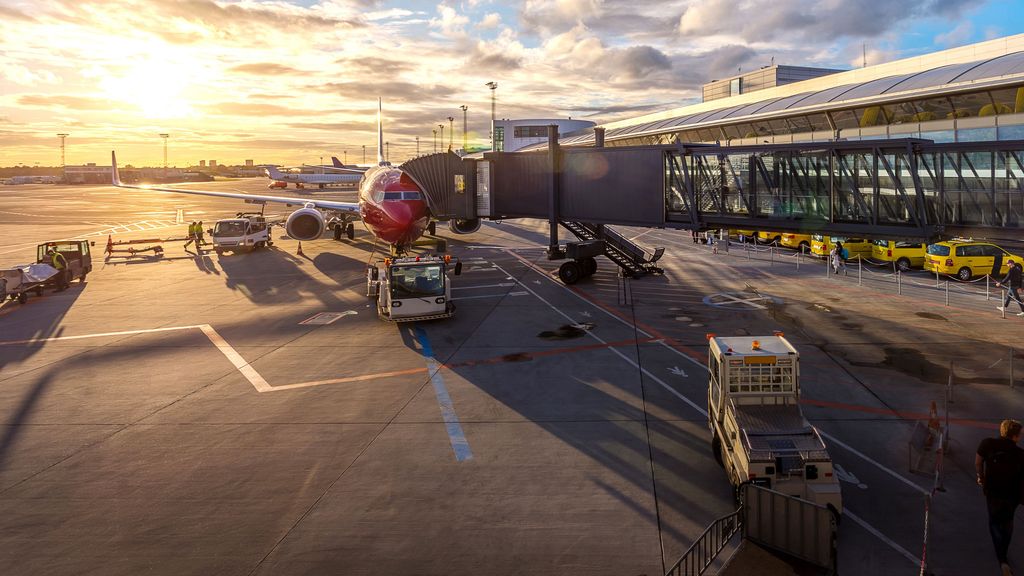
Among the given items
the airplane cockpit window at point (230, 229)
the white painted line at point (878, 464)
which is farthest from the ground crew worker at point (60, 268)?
the white painted line at point (878, 464)

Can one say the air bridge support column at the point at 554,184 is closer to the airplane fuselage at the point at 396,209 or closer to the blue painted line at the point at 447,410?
the airplane fuselage at the point at 396,209

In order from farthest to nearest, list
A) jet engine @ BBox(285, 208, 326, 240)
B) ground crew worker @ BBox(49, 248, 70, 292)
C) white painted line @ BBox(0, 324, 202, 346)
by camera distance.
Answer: jet engine @ BBox(285, 208, 326, 240), ground crew worker @ BBox(49, 248, 70, 292), white painted line @ BBox(0, 324, 202, 346)

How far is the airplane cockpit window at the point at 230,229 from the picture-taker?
5009cm

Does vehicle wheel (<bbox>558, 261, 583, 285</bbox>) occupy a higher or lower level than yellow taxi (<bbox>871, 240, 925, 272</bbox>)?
lower

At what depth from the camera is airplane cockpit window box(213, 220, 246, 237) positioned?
50.1 meters

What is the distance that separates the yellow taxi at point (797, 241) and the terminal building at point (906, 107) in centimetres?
765

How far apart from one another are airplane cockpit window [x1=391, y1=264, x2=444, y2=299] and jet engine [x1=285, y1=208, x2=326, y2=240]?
24.4m

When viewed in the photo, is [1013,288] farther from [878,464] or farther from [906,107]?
[878,464]

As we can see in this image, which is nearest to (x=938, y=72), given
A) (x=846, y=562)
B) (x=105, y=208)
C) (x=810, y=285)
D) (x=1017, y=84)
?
(x=1017, y=84)

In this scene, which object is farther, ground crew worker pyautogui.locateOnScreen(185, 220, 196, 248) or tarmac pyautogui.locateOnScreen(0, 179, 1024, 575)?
ground crew worker pyautogui.locateOnScreen(185, 220, 196, 248)

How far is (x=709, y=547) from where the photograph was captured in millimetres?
10406

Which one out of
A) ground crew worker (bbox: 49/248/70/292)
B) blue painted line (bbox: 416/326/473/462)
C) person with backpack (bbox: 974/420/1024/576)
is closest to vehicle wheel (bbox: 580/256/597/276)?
blue painted line (bbox: 416/326/473/462)

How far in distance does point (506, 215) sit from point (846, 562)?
31622 mm

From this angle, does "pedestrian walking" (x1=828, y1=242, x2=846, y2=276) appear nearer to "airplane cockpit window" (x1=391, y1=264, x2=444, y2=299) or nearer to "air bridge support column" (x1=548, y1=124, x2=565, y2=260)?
"air bridge support column" (x1=548, y1=124, x2=565, y2=260)
